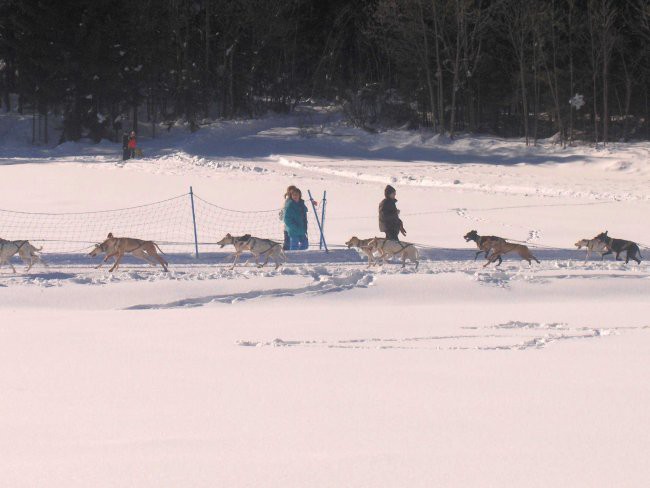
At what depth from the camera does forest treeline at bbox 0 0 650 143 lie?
1832 inches

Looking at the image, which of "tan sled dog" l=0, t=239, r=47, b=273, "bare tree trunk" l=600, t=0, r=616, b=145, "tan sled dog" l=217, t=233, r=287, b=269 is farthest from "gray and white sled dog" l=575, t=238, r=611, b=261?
"bare tree trunk" l=600, t=0, r=616, b=145

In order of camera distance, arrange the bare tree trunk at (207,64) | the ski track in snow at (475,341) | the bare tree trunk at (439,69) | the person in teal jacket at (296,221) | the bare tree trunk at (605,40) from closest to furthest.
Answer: the ski track in snow at (475,341) < the person in teal jacket at (296,221) < the bare tree trunk at (605,40) < the bare tree trunk at (439,69) < the bare tree trunk at (207,64)

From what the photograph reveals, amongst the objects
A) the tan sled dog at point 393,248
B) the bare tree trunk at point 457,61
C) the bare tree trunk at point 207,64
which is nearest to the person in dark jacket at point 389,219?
the tan sled dog at point 393,248

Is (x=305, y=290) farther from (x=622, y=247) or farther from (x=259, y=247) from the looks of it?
(x=622, y=247)

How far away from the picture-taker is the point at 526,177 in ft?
111

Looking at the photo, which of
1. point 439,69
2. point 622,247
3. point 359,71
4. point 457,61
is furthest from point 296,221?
point 359,71

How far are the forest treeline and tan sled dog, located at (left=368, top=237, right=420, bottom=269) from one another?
1268 inches

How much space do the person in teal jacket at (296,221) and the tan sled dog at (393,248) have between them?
219cm

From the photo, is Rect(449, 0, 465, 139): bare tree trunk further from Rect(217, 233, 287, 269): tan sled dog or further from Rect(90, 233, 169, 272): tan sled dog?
Rect(90, 233, 169, 272): tan sled dog

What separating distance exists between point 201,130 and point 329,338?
4207 cm

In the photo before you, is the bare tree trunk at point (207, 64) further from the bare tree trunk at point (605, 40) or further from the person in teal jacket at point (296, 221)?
the person in teal jacket at point (296, 221)

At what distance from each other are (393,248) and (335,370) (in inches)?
258

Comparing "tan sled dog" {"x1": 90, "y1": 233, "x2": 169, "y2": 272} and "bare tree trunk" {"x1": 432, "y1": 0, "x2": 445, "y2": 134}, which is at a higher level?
"bare tree trunk" {"x1": 432, "y1": 0, "x2": 445, "y2": 134}

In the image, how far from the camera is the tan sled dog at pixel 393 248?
14523 millimetres
